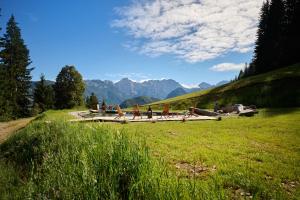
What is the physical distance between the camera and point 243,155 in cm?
1006

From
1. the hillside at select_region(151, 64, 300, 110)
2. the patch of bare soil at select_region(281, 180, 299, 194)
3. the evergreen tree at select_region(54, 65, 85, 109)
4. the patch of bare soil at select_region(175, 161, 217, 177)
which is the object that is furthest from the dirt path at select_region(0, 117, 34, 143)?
the evergreen tree at select_region(54, 65, 85, 109)

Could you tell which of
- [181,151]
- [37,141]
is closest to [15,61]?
[37,141]

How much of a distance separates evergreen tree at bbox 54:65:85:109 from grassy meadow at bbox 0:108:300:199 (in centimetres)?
5437

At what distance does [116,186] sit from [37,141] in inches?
373

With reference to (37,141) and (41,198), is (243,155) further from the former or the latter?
(37,141)

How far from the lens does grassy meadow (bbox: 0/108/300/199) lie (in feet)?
16.2

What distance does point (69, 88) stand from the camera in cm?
6662

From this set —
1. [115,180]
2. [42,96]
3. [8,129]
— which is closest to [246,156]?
[115,180]

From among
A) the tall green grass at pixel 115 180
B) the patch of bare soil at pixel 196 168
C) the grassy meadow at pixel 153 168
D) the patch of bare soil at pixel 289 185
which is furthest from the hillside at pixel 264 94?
the tall green grass at pixel 115 180

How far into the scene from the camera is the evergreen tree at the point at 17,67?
50875mm

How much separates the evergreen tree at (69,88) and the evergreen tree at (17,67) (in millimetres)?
9982

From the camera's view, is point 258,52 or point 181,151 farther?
point 258,52

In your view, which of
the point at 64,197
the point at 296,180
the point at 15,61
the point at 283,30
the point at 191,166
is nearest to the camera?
the point at 64,197

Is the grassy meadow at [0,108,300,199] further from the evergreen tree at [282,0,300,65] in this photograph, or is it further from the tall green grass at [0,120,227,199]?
the evergreen tree at [282,0,300,65]
